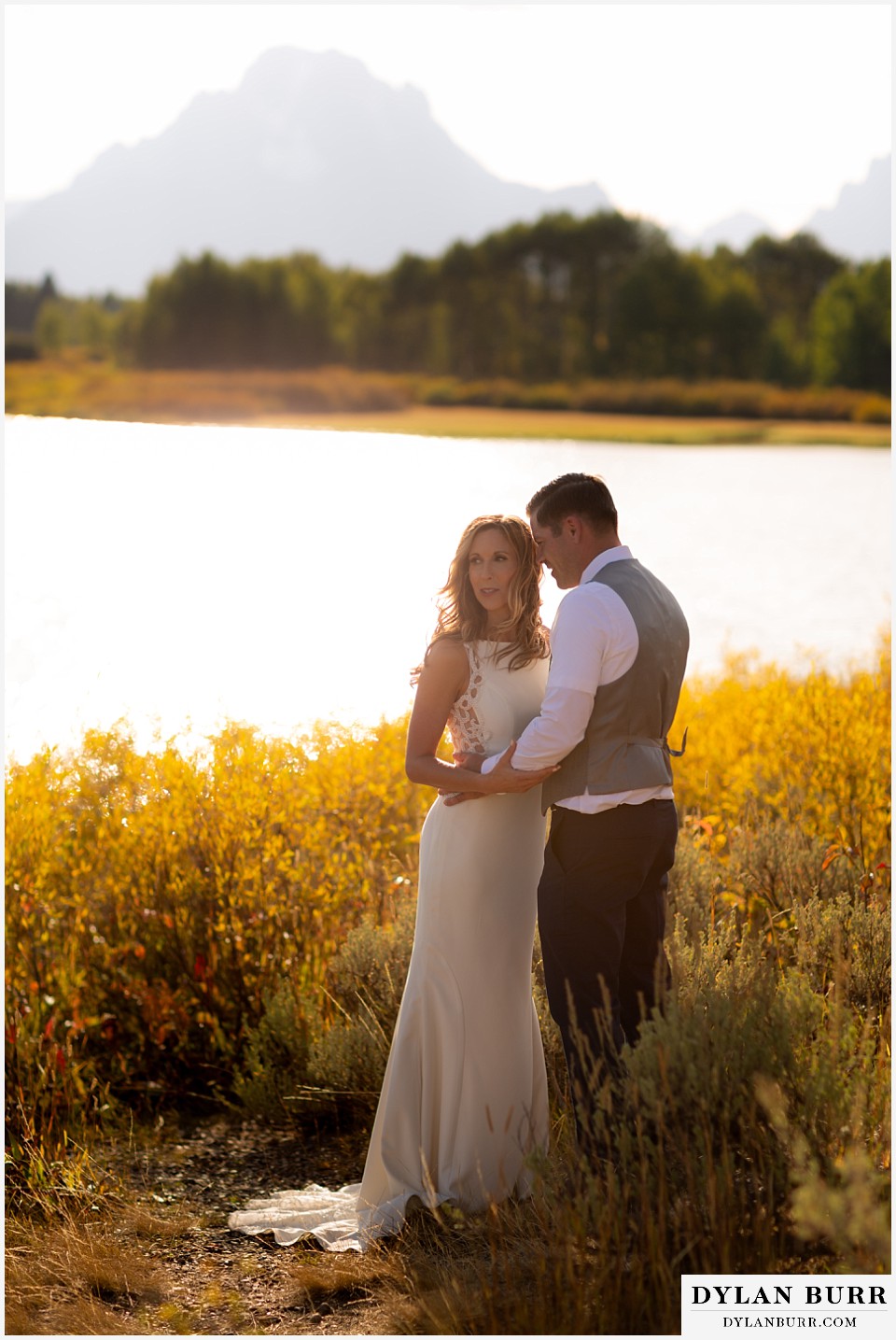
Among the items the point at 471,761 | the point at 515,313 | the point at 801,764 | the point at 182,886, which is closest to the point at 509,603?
the point at 471,761

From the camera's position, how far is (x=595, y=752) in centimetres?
352

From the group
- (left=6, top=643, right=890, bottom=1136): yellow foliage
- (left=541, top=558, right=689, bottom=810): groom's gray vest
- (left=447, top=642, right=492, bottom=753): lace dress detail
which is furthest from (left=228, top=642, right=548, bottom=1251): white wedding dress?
(left=6, top=643, right=890, bottom=1136): yellow foliage

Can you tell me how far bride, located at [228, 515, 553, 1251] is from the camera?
387 cm

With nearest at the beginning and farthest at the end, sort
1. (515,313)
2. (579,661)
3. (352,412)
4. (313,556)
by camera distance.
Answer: (579,661)
(313,556)
(352,412)
(515,313)

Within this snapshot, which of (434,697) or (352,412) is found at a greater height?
(352,412)

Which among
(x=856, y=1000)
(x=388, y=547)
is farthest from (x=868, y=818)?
(x=388, y=547)

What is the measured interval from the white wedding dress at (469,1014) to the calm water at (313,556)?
0.41 m

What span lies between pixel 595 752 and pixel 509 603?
59 centimetres

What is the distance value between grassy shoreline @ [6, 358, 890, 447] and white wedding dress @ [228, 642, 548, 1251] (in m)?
28.2

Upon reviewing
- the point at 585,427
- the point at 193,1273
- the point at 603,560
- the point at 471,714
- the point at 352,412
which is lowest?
the point at 193,1273

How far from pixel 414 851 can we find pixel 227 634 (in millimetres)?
9145

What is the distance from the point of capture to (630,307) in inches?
1511

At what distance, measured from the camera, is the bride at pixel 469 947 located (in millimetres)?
3867

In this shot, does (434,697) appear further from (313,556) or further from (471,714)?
(313,556)
